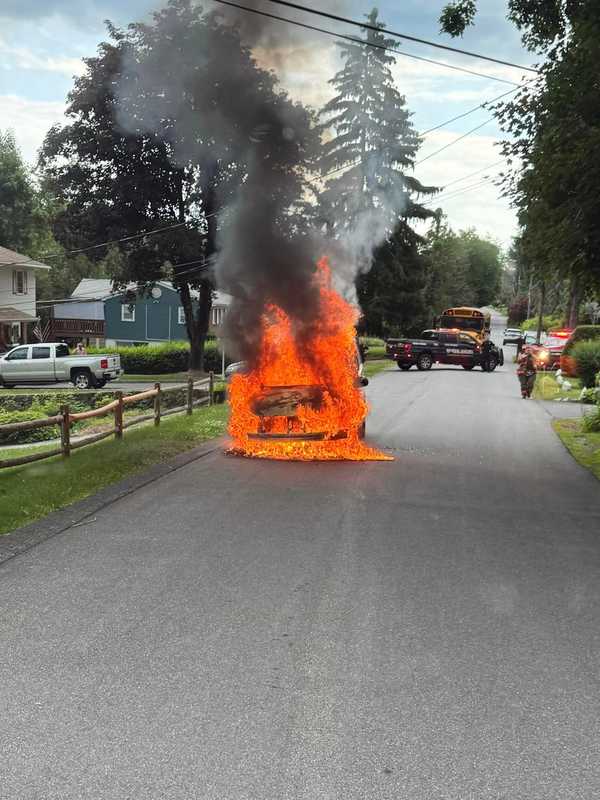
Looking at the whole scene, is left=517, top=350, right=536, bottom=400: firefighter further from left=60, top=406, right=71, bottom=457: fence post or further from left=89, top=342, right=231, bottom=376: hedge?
left=89, top=342, right=231, bottom=376: hedge

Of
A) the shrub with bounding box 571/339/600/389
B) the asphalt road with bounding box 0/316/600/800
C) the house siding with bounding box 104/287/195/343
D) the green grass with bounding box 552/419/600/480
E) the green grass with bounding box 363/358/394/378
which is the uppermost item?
the house siding with bounding box 104/287/195/343

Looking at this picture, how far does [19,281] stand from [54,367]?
53.5 ft

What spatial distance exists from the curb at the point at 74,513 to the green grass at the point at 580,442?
6514 millimetres

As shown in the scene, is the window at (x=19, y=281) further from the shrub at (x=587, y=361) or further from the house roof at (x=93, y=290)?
the shrub at (x=587, y=361)

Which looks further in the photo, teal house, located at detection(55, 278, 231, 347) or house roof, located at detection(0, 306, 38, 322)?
teal house, located at detection(55, 278, 231, 347)

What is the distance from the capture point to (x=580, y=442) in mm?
14305

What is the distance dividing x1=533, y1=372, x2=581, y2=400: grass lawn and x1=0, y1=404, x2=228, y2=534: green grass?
43.4 feet

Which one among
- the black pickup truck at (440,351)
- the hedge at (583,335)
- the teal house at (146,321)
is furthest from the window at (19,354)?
the teal house at (146,321)

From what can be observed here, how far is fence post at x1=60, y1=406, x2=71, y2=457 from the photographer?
11.1 meters

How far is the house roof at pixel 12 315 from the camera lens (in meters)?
40.6

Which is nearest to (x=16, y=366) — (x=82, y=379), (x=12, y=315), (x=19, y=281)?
(x=82, y=379)

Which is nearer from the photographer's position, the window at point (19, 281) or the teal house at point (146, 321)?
the window at point (19, 281)

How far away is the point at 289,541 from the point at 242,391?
18.8ft

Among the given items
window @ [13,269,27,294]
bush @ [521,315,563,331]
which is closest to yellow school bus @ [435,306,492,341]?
window @ [13,269,27,294]
